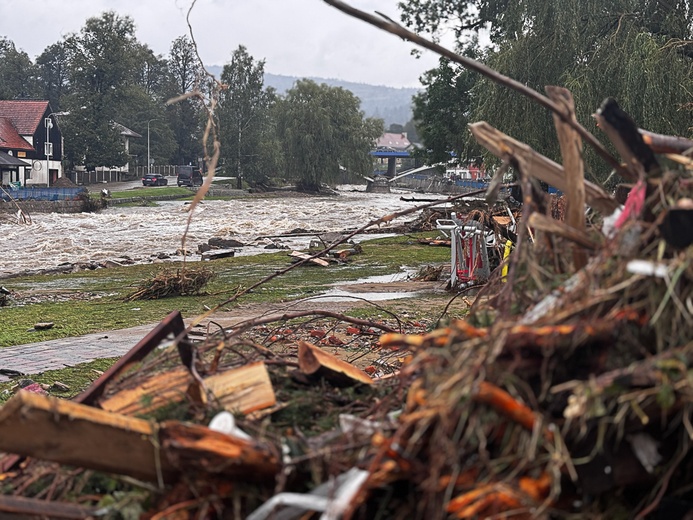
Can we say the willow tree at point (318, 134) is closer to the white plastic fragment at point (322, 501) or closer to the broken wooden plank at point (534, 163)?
the broken wooden plank at point (534, 163)

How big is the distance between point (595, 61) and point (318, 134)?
52.6 m

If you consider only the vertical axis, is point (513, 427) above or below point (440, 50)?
below

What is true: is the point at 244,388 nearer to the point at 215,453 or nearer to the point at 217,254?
the point at 215,453

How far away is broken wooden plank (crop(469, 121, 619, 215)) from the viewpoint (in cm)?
287

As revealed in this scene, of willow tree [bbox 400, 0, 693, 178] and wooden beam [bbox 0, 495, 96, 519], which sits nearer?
wooden beam [bbox 0, 495, 96, 519]

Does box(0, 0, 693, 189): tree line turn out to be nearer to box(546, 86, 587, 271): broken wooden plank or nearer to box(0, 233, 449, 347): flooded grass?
box(546, 86, 587, 271): broken wooden plank

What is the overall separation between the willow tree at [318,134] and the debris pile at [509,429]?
69.2m

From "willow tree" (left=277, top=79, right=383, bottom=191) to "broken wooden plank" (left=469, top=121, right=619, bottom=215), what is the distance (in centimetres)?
6864

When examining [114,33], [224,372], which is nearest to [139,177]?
[114,33]

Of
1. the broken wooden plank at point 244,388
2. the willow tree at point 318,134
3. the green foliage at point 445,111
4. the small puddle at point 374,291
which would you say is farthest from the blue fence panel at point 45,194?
the broken wooden plank at point 244,388

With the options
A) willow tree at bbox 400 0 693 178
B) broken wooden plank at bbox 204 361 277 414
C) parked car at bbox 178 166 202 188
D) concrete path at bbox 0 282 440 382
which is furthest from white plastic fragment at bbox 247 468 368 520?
parked car at bbox 178 166 202 188

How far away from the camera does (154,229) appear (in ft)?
129

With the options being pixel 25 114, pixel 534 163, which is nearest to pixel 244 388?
pixel 534 163

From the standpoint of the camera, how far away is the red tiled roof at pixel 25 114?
232ft
